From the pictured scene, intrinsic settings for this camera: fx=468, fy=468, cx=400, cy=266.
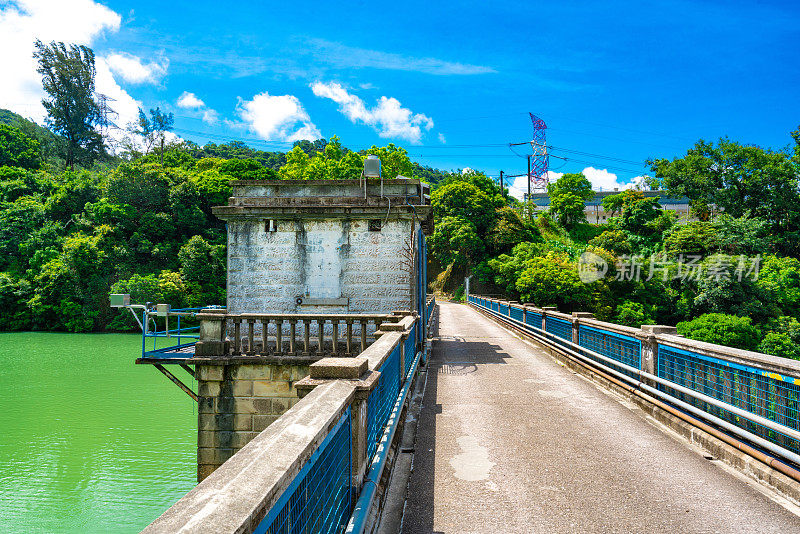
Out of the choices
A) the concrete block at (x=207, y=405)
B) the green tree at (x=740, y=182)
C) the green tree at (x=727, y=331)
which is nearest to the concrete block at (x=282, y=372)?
the concrete block at (x=207, y=405)

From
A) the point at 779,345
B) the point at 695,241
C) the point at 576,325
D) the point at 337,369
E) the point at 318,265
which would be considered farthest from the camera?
the point at 695,241

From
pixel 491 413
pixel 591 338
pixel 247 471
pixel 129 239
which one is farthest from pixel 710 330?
pixel 129 239

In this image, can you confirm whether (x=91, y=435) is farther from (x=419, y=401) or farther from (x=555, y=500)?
(x=555, y=500)

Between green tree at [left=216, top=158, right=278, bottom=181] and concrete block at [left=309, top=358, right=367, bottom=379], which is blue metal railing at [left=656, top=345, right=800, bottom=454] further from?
green tree at [left=216, top=158, right=278, bottom=181]

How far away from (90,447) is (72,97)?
7390cm

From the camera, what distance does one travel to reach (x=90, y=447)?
14.4m

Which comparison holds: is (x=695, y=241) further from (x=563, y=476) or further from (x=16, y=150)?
(x=16, y=150)

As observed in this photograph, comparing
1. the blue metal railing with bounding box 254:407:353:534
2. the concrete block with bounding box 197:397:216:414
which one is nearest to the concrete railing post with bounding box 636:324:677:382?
the blue metal railing with bounding box 254:407:353:534

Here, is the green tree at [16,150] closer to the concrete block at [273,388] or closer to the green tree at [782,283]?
the concrete block at [273,388]

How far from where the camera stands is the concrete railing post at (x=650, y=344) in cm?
760

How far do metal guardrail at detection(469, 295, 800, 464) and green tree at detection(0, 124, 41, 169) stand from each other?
7270 centimetres

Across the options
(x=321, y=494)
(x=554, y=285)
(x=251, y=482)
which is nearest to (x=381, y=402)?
(x=321, y=494)

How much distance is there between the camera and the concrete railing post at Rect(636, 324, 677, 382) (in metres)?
7.60

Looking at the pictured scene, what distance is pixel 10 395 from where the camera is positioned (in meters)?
20.2
